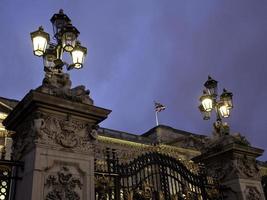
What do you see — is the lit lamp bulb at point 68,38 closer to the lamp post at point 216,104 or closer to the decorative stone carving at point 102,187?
the decorative stone carving at point 102,187

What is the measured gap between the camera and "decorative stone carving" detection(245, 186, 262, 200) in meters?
10.3

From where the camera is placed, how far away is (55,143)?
6711 millimetres

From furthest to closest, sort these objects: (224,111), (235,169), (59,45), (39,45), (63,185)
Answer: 1. (224,111)
2. (235,169)
3. (59,45)
4. (39,45)
5. (63,185)

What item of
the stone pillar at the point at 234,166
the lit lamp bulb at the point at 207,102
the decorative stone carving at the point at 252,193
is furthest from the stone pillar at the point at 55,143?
the decorative stone carving at the point at 252,193

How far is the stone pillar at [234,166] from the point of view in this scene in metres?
10.3

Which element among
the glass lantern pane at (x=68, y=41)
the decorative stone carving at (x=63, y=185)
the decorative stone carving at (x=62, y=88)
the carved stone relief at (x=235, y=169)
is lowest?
the decorative stone carving at (x=63, y=185)

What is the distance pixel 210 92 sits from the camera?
39.9 feet

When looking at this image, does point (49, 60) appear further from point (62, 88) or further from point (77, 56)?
point (62, 88)

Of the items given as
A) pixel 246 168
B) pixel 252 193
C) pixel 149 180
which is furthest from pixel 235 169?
pixel 149 180

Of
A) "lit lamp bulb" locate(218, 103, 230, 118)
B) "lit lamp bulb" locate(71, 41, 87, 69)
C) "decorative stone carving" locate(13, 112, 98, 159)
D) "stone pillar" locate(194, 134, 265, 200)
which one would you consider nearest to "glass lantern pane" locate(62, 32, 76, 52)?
"lit lamp bulb" locate(71, 41, 87, 69)

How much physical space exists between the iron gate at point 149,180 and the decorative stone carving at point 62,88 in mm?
1532

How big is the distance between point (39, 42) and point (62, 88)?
1337mm

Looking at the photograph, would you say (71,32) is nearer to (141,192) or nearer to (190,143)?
(141,192)

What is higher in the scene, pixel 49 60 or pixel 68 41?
pixel 68 41
